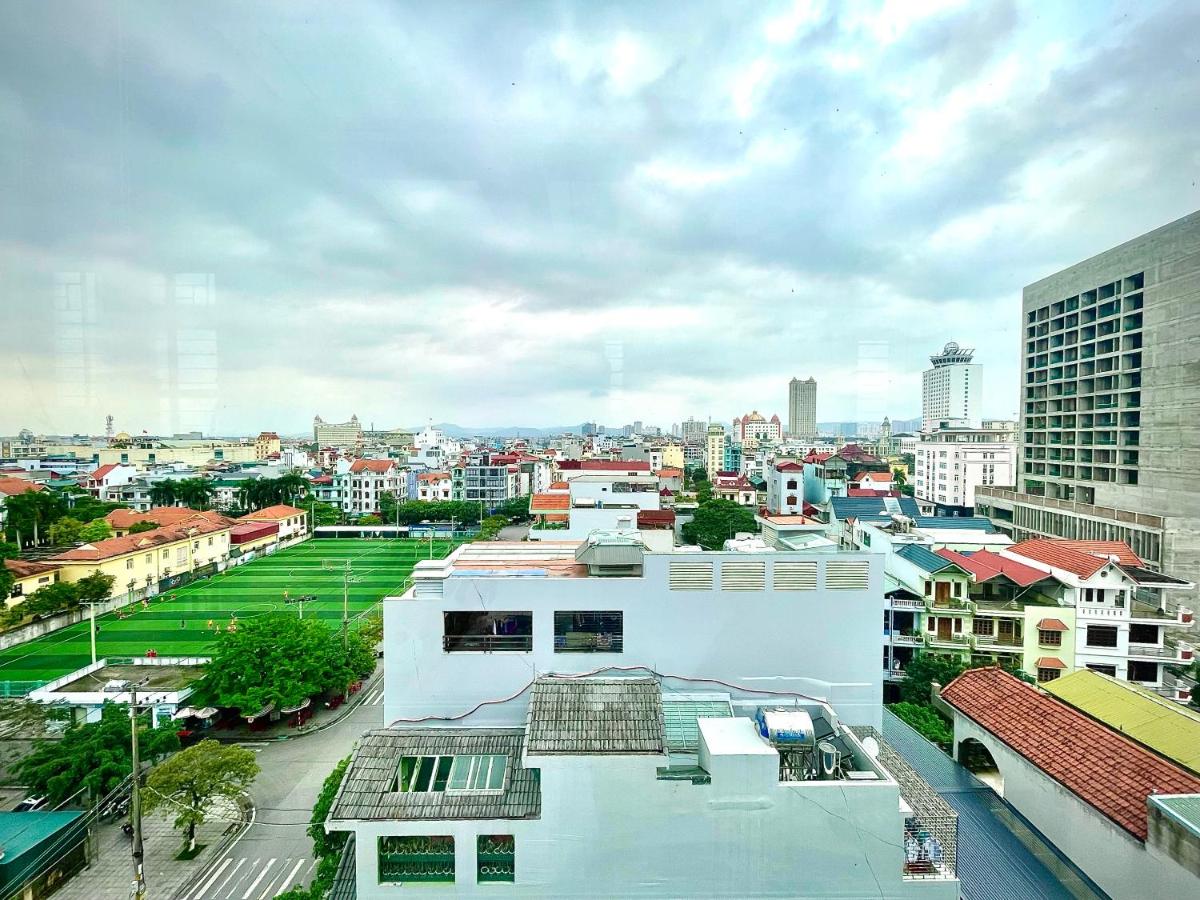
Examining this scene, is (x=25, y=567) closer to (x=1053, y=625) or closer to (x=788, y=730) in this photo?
(x=788, y=730)

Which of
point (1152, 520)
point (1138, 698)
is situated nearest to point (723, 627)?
point (1138, 698)

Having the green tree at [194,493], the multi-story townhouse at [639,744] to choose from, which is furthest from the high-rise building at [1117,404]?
the green tree at [194,493]

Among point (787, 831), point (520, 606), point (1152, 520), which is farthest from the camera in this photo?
point (1152, 520)

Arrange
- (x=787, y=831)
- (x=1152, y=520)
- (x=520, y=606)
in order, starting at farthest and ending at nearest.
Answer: (x=1152, y=520)
(x=520, y=606)
(x=787, y=831)

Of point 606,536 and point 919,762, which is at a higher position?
point 606,536

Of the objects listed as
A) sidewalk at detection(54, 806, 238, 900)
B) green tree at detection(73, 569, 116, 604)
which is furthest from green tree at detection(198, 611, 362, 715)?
green tree at detection(73, 569, 116, 604)

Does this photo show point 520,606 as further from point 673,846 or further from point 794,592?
point 794,592

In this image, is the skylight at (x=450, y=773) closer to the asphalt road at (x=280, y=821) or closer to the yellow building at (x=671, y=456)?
the asphalt road at (x=280, y=821)
